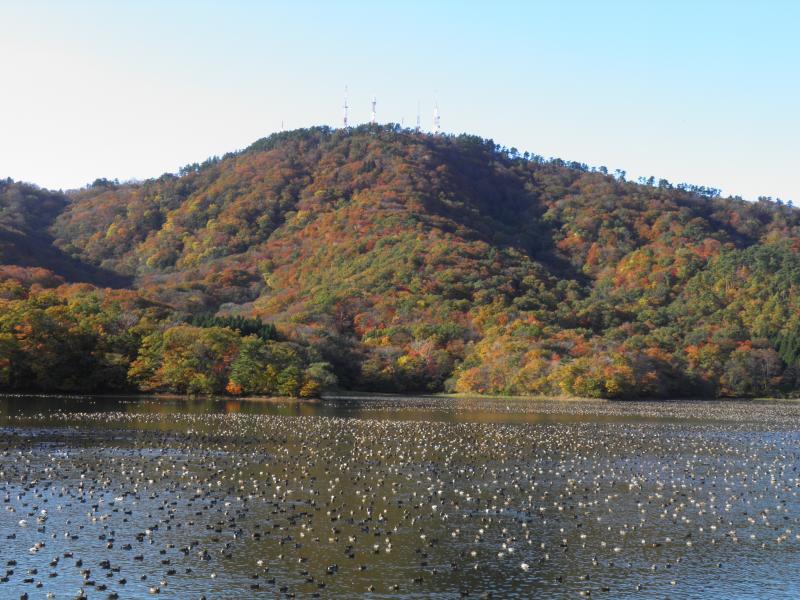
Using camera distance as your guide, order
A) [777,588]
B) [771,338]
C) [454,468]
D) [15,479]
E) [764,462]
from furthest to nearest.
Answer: [771,338], [764,462], [454,468], [15,479], [777,588]

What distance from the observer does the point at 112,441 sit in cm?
5116

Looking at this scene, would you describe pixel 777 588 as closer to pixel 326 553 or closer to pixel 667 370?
pixel 326 553

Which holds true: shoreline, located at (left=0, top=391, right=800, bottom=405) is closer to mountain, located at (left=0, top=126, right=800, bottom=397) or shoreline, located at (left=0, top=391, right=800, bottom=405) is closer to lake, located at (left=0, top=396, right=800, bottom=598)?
mountain, located at (left=0, top=126, right=800, bottom=397)

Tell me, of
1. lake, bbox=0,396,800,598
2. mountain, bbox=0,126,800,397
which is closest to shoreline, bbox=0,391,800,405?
mountain, bbox=0,126,800,397

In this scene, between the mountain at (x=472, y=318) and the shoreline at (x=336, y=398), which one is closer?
the shoreline at (x=336, y=398)

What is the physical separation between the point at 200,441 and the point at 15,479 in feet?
51.7

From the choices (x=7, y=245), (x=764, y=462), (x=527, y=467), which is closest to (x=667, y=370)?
(x=764, y=462)

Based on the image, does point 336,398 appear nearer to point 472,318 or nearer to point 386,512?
point 472,318

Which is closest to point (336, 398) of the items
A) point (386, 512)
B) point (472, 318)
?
point (472, 318)

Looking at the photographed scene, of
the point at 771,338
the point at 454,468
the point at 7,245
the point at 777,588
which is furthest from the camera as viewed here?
the point at 7,245

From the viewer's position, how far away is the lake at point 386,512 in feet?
83.3

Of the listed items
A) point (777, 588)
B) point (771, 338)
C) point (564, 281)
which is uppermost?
point (564, 281)

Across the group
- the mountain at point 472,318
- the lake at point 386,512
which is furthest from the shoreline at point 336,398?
the lake at point 386,512

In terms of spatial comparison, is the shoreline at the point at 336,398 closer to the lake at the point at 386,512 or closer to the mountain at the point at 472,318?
the mountain at the point at 472,318
